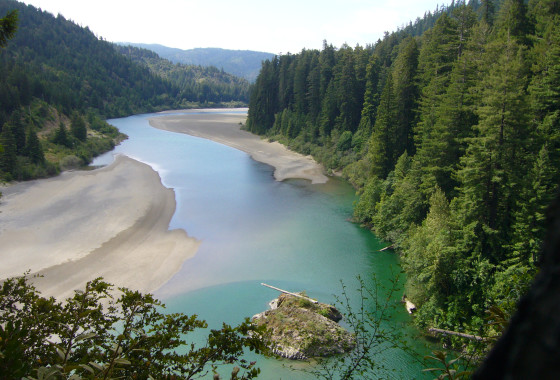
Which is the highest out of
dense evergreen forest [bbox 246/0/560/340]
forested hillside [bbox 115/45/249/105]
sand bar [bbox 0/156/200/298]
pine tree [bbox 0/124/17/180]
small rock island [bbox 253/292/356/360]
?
forested hillside [bbox 115/45/249/105]

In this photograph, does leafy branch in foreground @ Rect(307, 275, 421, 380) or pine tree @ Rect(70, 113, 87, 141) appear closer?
leafy branch in foreground @ Rect(307, 275, 421, 380)

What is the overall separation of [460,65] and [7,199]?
34.2 m

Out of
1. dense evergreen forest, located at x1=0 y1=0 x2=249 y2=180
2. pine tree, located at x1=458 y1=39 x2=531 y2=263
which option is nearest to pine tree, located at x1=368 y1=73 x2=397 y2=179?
pine tree, located at x1=458 y1=39 x2=531 y2=263

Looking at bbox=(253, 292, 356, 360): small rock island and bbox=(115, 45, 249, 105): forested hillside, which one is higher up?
bbox=(115, 45, 249, 105): forested hillside

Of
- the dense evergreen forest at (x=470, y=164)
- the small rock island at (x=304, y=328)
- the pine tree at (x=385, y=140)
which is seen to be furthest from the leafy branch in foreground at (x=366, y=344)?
the pine tree at (x=385, y=140)

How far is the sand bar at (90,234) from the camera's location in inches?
802

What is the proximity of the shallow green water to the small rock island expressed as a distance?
0.65m

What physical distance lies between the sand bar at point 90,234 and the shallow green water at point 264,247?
144cm

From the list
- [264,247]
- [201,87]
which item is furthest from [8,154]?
[201,87]

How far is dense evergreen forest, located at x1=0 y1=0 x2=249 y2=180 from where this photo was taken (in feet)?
134

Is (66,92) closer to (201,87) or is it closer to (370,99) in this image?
(370,99)

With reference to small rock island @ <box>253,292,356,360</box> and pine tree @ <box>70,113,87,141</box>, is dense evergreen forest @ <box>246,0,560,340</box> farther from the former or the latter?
pine tree @ <box>70,113,87,141</box>

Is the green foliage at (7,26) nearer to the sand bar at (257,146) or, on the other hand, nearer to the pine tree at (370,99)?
the sand bar at (257,146)

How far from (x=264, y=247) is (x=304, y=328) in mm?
10024
